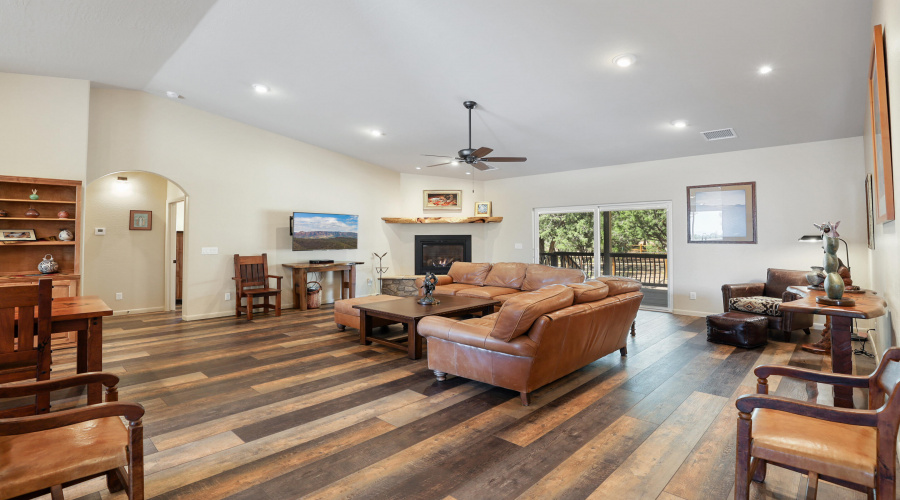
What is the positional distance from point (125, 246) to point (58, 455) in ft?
21.7

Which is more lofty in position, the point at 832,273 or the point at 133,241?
the point at 133,241

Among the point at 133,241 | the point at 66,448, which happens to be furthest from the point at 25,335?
the point at 133,241

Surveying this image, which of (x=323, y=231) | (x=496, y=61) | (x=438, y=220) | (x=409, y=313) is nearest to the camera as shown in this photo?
(x=496, y=61)

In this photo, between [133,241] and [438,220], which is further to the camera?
[438,220]

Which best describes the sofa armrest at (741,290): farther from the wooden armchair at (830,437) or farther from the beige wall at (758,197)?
the wooden armchair at (830,437)

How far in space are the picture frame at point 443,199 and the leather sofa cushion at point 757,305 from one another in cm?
542

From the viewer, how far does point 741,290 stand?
5266mm

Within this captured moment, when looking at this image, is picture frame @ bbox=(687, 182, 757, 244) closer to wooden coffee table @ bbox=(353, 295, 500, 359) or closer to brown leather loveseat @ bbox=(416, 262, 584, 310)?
brown leather loveseat @ bbox=(416, 262, 584, 310)

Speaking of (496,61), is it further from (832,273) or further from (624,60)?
(832,273)

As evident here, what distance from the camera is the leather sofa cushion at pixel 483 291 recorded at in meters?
5.83

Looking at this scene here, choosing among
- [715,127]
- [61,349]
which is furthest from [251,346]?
[715,127]

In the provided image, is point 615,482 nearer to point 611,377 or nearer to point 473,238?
point 611,377

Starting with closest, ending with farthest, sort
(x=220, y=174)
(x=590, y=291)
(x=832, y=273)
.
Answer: (x=832, y=273), (x=590, y=291), (x=220, y=174)

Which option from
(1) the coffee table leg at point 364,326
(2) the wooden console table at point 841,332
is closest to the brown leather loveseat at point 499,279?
(1) the coffee table leg at point 364,326
